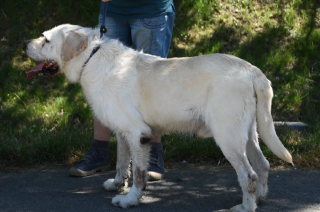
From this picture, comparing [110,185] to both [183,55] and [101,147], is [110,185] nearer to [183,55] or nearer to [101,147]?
[101,147]

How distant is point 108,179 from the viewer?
4.43m

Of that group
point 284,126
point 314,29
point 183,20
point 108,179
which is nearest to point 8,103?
point 108,179

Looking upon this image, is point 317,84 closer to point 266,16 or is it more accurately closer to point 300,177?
point 266,16

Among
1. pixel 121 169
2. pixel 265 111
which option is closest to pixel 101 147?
pixel 121 169

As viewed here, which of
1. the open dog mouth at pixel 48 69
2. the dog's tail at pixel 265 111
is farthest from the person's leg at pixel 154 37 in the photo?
the dog's tail at pixel 265 111

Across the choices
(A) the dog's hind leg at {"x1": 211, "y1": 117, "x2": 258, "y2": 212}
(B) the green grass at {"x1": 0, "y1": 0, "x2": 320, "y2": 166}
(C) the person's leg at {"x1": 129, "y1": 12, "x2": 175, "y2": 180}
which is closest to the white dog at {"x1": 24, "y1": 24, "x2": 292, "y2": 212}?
(A) the dog's hind leg at {"x1": 211, "y1": 117, "x2": 258, "y2": 212}

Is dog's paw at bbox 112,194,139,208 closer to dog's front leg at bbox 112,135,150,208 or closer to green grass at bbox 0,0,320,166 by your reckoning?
dog's front leg at bbox 112,135,150,208

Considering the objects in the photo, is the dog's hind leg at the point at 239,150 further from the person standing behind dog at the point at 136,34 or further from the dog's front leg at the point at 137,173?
the person standing behind dog at the point at 136,34

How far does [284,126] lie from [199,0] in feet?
10.3

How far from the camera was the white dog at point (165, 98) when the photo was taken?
3514mm

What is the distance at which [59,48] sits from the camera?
394cm

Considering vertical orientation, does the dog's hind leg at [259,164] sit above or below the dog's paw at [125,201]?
above

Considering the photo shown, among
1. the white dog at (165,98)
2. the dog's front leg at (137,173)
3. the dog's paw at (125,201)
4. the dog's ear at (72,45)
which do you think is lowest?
the dog's paw at (125,201)

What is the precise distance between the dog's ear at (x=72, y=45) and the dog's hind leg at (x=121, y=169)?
35.6 inches
